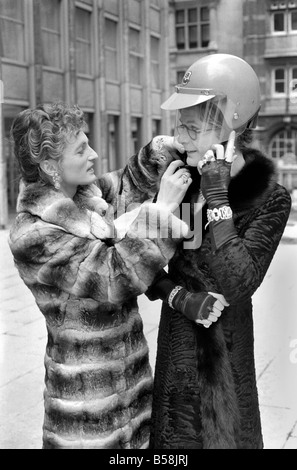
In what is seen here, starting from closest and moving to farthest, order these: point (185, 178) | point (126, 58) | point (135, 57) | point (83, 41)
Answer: point (185, 178) < point (83, 41) < point (126, 58) < point (135, 57)

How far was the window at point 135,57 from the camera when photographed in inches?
882

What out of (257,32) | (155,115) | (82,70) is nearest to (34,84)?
(82,70)

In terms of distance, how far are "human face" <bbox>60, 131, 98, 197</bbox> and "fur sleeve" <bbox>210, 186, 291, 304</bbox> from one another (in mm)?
508

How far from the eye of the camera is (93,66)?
19.9 meters

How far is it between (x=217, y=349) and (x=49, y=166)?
71 cm

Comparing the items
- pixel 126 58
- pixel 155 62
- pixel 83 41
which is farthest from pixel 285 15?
pixel 83 41

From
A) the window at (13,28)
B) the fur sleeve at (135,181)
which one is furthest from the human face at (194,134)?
the window at (13,28)

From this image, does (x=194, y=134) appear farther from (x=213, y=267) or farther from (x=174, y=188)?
(x=213, y=267)

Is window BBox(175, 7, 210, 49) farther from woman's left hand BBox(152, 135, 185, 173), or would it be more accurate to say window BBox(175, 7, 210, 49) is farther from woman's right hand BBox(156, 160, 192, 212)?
woman's right hand BBox(156, 160, 192, 212)

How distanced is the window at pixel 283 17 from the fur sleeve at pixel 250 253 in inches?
1246

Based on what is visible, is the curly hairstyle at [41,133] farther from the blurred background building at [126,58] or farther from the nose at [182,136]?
the blurred background building at [126,58]

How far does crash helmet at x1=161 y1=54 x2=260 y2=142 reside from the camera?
5.75 feet

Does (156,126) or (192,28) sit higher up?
(192,28)

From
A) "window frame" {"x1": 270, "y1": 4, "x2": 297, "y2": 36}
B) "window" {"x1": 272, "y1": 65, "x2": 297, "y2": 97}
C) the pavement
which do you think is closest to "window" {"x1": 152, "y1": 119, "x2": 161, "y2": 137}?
"window" {"x1": 272, "y1": 65, "x2": 297, "y2": 97}
